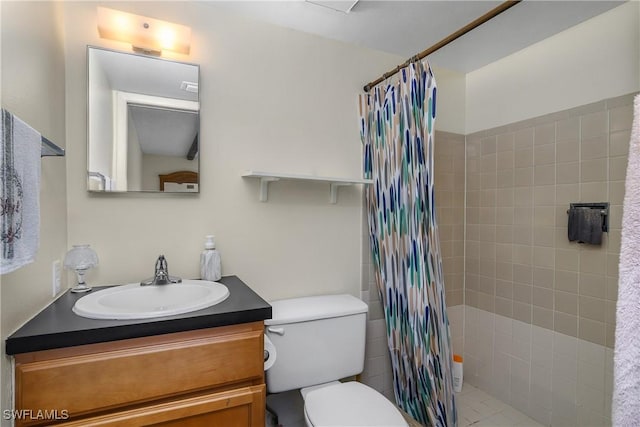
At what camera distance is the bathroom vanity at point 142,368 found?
92cm

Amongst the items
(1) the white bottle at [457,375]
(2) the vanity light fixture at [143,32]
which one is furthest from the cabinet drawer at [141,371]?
(1) the white bottle at [457,375]

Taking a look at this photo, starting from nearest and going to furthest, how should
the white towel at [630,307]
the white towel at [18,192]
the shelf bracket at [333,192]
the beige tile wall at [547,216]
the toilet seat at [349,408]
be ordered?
the white towel at [630,307]
the white towel at [18,192]
the toilet seat at [349,408]
the beige tile wall at [547,216]
the shelf bracket at [333,192]

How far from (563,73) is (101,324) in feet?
8.16

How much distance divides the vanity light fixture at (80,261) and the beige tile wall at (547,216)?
7.53 feet

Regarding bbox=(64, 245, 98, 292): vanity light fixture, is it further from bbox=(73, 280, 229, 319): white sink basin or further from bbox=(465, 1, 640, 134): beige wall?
bbox=(465, 1, 640, 134): beige wall

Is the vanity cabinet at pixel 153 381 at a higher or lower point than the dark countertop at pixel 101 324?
lower

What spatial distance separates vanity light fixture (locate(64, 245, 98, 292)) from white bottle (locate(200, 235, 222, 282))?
43 cm

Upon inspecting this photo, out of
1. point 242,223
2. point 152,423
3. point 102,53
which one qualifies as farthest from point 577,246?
point 102,53

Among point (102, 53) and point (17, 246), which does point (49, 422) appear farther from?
point (102, 53)

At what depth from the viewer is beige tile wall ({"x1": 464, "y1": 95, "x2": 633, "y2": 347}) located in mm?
1674

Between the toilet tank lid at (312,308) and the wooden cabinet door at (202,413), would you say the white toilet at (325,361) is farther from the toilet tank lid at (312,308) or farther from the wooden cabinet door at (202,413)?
the wooden cabinet door at (202,413)

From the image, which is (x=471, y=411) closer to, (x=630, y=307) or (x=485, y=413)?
(x=485, y=413)

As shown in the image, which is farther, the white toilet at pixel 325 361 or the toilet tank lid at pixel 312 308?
the toilet tank lid at pixel 312 308

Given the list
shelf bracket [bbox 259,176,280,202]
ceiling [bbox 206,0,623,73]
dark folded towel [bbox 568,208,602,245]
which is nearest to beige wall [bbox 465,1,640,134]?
ceiling [bbox 206,0,623,73]
